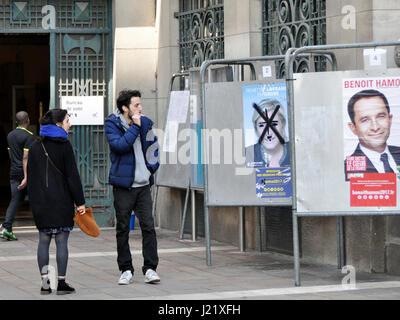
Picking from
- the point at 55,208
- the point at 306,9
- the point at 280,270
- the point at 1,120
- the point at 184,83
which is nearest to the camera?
the point at 55,208

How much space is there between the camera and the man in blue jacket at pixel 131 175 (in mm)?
9219

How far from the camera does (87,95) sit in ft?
48.3

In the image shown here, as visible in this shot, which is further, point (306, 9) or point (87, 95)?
point (87, 95)

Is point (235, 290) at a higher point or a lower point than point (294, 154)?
lower

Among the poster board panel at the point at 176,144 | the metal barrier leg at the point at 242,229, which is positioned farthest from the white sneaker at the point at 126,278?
the poster board panel at the point at 176,144

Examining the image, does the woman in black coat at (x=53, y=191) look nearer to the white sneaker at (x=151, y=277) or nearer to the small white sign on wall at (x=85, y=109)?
the white sneaker at (x=151, y=277)

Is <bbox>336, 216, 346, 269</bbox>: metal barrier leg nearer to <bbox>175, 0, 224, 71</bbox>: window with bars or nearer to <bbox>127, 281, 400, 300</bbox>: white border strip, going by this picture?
<bbox>127, 281, 400, 300</bbox>: white border strip

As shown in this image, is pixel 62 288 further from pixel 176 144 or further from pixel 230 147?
pixel 176 144

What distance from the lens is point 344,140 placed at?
8953 mm

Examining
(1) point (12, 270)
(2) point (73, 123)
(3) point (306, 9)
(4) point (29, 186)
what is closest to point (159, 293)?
(4) point (29, 186)

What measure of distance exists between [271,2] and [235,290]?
458cm

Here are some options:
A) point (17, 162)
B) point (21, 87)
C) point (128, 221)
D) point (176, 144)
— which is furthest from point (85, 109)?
point (21, 87)

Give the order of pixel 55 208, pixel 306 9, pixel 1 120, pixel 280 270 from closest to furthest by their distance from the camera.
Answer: pixel 55 208 < pixel 280 270 < pixel 306 9 < pixel 1 120

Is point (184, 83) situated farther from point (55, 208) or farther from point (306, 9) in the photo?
point (55, 208)
